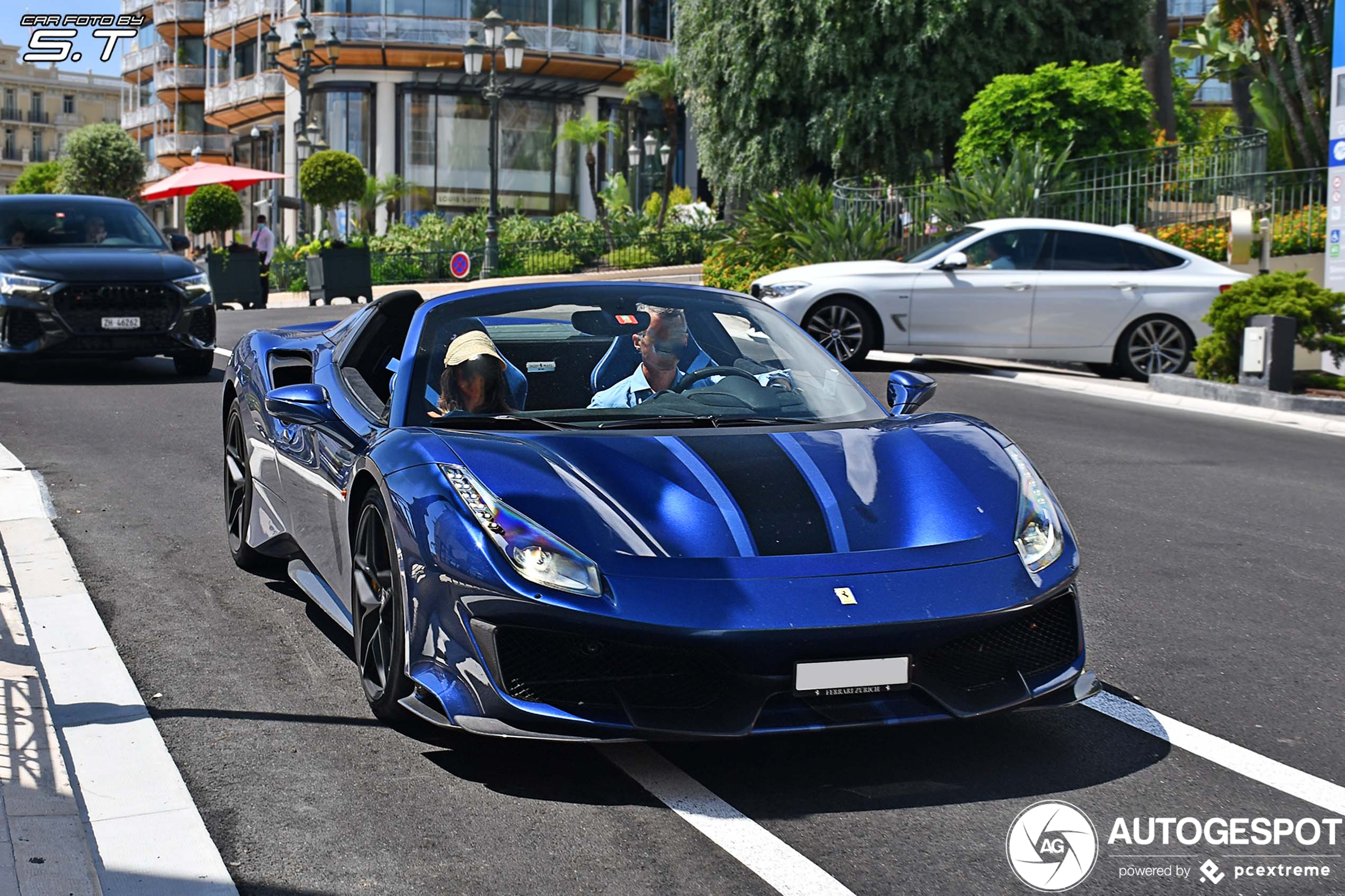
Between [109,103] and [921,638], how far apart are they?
142805 mm

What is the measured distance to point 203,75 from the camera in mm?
78625

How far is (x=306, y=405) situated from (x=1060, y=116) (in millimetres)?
20046

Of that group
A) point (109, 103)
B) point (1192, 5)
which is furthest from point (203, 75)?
point (109, 103)

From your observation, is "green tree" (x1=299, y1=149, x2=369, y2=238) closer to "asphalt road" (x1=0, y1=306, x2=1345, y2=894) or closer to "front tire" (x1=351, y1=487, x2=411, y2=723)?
"asphalt road" (x1=0, y1=306, x2=1345, y2=894)

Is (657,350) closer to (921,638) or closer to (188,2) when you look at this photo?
(921,638)

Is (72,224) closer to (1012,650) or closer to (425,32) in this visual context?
(1012,650)

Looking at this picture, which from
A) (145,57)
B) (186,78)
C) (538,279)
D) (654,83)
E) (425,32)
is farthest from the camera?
(145,57)

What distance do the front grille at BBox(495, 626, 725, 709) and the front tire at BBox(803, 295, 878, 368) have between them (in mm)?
11915

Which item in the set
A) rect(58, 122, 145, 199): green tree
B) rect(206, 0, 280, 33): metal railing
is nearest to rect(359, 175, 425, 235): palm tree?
rect(206, 0, 280, 33): metal railing

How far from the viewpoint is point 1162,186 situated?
2098cm

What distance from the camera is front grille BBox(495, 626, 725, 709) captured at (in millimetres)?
3697

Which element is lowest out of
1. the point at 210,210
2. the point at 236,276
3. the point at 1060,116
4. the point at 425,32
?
the point at 236,276

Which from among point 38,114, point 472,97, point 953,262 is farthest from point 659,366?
point 38,114

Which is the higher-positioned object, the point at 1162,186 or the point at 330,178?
the point at 330,178
